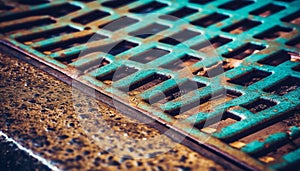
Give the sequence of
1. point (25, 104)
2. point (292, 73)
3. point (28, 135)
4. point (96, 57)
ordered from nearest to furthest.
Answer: point (28, 135), point (25, 104), point (292, 73), point (96, 57)

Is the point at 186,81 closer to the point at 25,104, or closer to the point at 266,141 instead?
the point at 266,141

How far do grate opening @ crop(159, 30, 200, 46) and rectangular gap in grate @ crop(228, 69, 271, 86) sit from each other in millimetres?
299

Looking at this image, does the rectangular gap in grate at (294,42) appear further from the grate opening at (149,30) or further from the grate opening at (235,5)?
the grate opening at (149,30)

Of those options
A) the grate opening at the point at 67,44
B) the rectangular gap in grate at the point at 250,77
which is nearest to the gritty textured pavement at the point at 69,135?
the grate opening at the point at 67,44

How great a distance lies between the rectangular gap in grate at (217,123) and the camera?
108 cm

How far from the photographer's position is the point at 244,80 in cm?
130

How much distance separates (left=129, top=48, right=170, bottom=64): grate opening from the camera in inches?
55.6

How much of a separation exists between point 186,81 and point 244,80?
0.57ft

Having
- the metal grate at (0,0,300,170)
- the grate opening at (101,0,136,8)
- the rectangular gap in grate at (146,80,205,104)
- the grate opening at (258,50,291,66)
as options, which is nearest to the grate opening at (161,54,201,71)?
the metal grate at (0,0,300,170)

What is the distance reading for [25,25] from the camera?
167cm

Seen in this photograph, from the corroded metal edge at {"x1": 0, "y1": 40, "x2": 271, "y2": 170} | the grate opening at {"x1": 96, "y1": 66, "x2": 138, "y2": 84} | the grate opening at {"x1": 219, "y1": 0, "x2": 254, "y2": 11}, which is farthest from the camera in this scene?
the grate opening at {"x1": 219, "y1": 0, "x2": 254, "y2": 11}

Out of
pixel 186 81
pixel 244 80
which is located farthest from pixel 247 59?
pixel 186 81

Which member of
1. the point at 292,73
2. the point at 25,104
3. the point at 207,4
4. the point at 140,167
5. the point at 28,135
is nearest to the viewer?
the point at 140,167

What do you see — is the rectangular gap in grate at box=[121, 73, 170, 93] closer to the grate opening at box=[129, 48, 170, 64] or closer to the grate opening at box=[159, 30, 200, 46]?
the grate opening at box=[129, 48, 170, 64]
